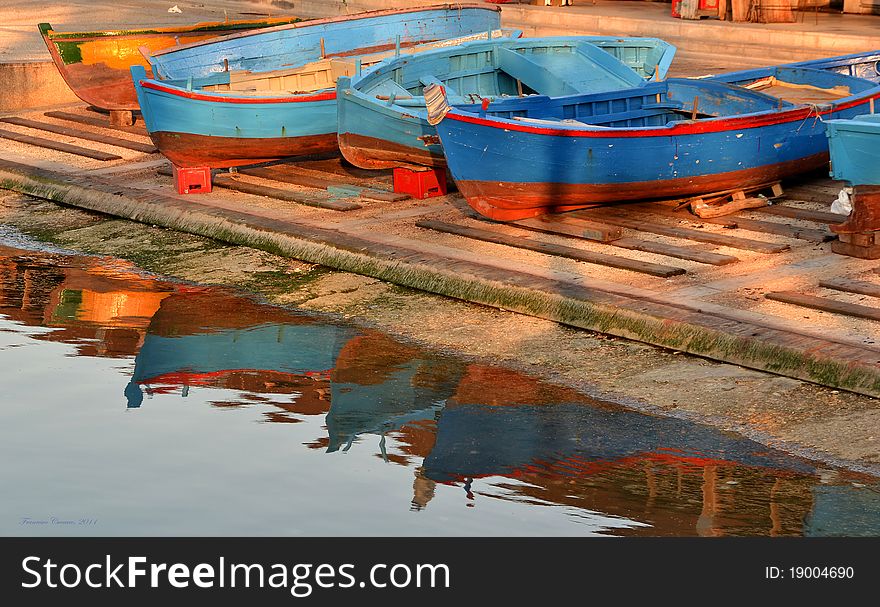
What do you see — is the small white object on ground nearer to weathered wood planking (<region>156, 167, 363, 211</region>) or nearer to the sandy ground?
the sandy ground

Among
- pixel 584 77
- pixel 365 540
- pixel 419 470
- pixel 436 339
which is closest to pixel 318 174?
pixel 584 77

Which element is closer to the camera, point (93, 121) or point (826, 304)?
point (826, 304)

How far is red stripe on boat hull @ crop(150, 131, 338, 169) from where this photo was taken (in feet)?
48.7

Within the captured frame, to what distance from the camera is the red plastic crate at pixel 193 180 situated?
15227 millimetres

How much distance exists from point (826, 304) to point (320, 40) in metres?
8.58

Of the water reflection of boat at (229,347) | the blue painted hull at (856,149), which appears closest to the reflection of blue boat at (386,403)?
the water reflection of boat at (229,347)

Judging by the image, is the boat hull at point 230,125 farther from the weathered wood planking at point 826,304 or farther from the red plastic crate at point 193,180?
the weathered wood planking at point 826,304

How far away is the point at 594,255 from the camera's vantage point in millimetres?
12227

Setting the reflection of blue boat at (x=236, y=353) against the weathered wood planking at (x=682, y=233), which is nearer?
the reflection of blue boat at (x=236, y=353)

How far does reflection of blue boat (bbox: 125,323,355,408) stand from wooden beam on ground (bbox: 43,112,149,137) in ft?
25.3

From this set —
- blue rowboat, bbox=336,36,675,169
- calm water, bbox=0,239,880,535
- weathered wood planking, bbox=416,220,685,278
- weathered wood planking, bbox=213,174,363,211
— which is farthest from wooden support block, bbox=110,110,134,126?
calm water, bbox=0,239,880,535

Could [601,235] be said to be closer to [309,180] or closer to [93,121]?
[309,180]

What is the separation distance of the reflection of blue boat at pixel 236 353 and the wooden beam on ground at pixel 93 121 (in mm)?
7701

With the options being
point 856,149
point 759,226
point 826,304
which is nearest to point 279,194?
point 759,226
